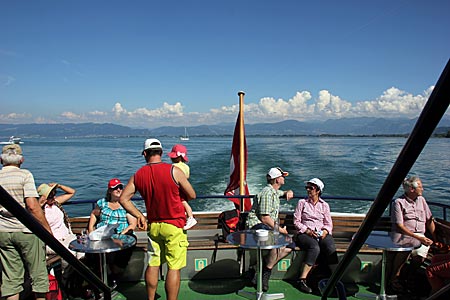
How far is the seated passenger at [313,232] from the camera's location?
13.0 ft

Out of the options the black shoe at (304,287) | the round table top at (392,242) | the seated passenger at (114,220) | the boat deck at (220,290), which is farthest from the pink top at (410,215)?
the seated passenger at (114,220)

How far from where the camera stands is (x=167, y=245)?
10.3 feet

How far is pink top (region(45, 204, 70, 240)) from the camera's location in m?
3.84

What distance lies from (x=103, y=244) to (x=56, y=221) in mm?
776

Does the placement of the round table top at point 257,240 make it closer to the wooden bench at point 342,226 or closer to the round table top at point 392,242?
the round table top at point 392,242

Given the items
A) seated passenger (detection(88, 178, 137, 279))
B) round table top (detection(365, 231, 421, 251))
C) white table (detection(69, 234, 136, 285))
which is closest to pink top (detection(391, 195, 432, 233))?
round table top (detection(365, 231, 421, 251))

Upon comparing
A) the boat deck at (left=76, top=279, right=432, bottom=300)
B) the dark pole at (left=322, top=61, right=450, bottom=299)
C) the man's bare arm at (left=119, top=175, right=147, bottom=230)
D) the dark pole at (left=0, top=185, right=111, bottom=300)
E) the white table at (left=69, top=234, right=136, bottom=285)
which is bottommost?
the boat deck at (left=76, top=279, right=432, bottom=300)

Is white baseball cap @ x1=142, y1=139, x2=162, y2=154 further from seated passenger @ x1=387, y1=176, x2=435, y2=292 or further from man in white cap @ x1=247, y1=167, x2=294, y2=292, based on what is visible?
seated passenger @ x1=387, y1=176, x2=435, y2=292

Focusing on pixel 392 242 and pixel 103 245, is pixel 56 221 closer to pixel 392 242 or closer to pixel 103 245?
pixel 103 245

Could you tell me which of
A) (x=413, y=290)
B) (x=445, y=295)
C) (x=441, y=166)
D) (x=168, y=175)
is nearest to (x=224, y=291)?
(x=168, y=175)

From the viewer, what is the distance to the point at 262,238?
356 centimetres

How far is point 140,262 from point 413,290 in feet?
9.92

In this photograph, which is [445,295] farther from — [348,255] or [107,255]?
[107,255]

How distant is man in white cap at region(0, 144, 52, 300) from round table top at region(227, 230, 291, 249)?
5.54 feet
